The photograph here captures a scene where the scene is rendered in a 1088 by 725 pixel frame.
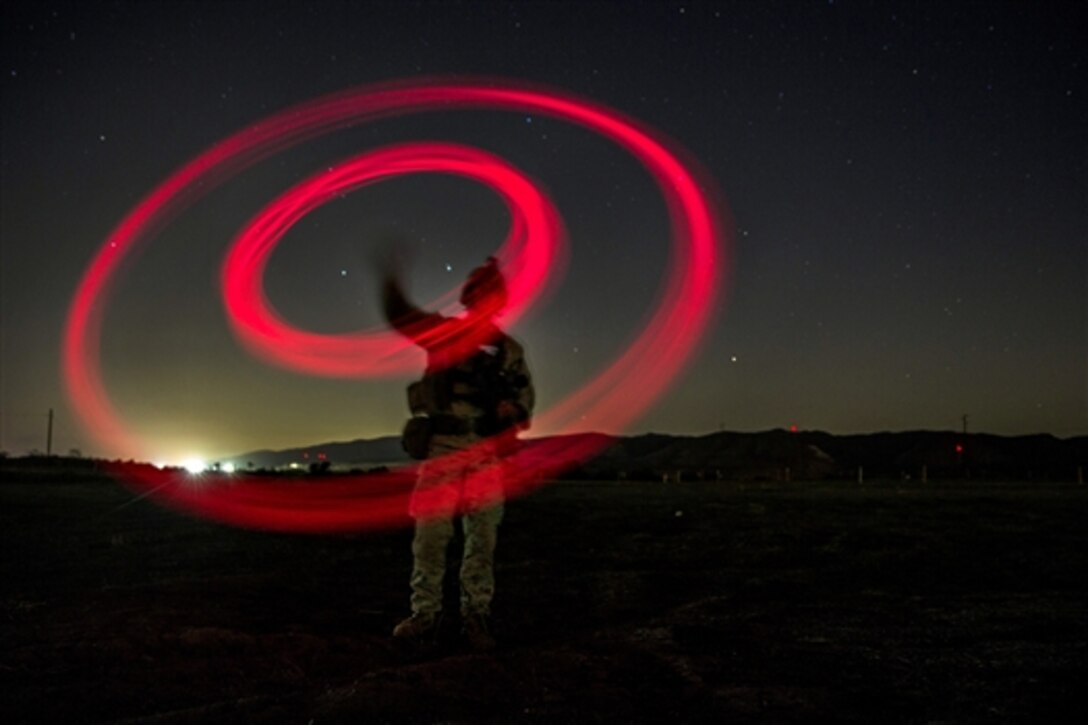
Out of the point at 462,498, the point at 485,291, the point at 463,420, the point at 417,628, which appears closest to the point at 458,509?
the point at 462,498

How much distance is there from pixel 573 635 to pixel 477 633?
58cm

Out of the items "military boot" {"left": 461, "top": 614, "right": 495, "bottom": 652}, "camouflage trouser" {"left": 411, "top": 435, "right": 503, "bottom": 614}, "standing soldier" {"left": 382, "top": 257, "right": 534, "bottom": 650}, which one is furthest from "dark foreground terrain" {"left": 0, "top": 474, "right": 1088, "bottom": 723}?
"standing soldier" {"left": 382, "top": 257, "right": 534, "bottom": 650}

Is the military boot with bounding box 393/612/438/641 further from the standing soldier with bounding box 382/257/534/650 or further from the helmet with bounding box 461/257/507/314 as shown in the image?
the helmet with bounding box 461/257/507/314

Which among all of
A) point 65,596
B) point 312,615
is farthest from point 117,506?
point 312,615

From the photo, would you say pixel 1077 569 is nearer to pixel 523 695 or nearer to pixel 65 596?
pixel 523 695

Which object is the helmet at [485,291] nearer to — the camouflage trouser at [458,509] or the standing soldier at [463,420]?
the standing soldier at [463,420]

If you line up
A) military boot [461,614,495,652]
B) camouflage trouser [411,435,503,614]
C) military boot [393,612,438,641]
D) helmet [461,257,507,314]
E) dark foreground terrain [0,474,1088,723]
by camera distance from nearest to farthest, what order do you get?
dark foreground terrain [0,474,1088,723] → military boot [461,614,495,652] → military boot [393,612,438,641] → camouflage trouser [411,435,503,614] → helmet [461,257,507,314]

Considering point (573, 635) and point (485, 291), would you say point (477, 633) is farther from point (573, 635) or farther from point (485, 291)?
point (485, 291)

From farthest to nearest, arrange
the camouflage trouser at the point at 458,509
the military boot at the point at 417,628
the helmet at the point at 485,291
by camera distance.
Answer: the helmet at the point at 485,291, the camouflage trouser at the point at 458,509, the military boot at the point at 417,628

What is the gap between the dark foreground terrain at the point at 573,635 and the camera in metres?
3.77

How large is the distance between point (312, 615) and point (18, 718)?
2.57 m

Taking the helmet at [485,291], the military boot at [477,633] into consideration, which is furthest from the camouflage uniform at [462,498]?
the helmet at [485,291]

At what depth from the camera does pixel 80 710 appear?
3.73 metres

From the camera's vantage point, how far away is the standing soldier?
559cm
